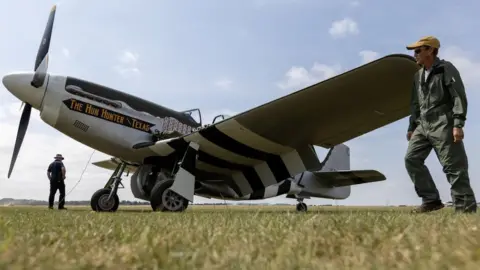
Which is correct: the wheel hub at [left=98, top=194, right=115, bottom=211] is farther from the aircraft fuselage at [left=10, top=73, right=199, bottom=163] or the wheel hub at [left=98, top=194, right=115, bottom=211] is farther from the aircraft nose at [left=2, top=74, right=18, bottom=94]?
the aircraft nose at [left=2, top=74, right=18, bottom=94]

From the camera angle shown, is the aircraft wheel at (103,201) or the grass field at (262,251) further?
the aircraft wheel at (103,201)

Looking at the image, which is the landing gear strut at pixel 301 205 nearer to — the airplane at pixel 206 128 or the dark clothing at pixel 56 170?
the airplane at pixel 206 128

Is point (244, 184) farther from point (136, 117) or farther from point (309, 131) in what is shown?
point (136, 117)

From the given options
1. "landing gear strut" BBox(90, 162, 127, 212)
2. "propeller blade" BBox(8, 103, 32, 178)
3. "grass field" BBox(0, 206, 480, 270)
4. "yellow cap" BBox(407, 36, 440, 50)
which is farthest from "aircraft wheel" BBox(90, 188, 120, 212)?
"grass field" BBox(0, 206, 480, 270)

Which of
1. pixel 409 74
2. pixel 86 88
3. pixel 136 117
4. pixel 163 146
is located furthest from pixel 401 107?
pixel 86 88

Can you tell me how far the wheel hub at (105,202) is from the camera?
8141 millimetres

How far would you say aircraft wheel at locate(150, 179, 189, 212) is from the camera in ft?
22.5

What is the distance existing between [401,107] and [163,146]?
4252mm

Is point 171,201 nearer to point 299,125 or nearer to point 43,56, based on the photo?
point 299,125

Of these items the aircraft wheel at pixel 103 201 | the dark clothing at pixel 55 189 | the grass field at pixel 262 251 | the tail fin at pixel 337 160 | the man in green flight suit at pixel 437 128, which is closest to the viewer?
the grass field at pixel 262 251

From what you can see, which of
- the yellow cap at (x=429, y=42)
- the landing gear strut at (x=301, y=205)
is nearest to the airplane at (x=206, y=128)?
the yellow cap at (x=429, y=42)

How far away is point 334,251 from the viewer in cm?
132

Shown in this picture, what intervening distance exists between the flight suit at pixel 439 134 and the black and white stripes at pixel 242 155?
10.3ft

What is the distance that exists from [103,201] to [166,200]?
6.53 ft
